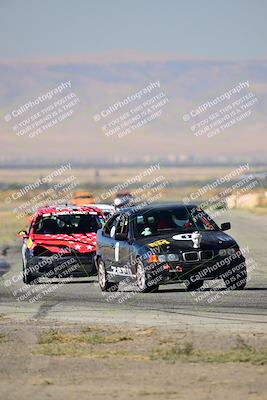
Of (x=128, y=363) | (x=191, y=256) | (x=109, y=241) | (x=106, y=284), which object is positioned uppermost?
(x=128, y=363)

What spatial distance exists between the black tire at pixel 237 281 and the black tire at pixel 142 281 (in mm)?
1147

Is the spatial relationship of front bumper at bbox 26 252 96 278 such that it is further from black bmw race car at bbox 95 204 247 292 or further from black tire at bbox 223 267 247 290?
black tire at bbox 223 267 247 290

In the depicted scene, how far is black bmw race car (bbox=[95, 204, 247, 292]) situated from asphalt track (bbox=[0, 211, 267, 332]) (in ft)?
0.89

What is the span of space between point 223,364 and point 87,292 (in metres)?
9.73

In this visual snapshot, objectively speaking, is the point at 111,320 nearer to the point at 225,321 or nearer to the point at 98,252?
the point at 225,321

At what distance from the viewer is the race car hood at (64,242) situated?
955 inches

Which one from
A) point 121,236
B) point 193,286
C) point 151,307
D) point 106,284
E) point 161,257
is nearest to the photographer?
point 151,307

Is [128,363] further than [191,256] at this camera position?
No

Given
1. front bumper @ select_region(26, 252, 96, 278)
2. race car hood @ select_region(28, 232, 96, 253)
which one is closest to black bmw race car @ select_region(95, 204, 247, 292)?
front bumper @ select_region(26, 252, 96, 278)

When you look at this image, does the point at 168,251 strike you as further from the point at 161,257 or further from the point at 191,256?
the point at 191,256

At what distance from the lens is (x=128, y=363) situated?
488 inches

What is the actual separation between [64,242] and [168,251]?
436cm

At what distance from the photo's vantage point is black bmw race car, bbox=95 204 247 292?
2027 centimetres

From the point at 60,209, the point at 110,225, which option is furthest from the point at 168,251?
the point at 60,209
